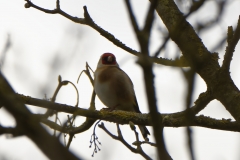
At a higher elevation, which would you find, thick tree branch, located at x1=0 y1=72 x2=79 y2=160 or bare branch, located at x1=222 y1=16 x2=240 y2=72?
bare branch, located at x1=222 y1=16 x2=240 y2=72

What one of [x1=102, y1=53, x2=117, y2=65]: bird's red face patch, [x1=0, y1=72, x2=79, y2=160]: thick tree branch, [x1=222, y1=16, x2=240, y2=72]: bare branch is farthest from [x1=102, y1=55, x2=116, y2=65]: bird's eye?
[x1=0, y1=72, x2=79, y2=160]: thick tree branch

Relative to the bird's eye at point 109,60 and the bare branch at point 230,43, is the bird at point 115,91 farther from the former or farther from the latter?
the bare branch at point 230,43

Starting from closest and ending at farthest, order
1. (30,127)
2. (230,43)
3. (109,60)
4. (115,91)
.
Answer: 1. (30,127)
2. (230,43)
3. (115,91)
4. (109,60)

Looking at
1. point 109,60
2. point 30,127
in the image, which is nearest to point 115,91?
point 109,60

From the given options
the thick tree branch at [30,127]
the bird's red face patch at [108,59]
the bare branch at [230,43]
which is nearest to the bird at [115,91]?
the bird's red face patch at [108,59]

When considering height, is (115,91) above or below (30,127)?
above

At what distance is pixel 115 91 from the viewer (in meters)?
5.83

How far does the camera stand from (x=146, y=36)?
51.2 inches

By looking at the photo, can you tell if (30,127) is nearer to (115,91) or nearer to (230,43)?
(230,43)

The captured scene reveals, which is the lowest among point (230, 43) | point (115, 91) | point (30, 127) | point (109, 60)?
point (30, 127)

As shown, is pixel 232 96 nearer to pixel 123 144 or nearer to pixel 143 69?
pixel 123 144

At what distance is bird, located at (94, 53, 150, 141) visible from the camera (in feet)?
18.9

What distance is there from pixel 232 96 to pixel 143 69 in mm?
1911

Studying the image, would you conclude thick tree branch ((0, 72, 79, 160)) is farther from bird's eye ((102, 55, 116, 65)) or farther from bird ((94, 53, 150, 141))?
bird's eye ((102, 55, 116, 65))
